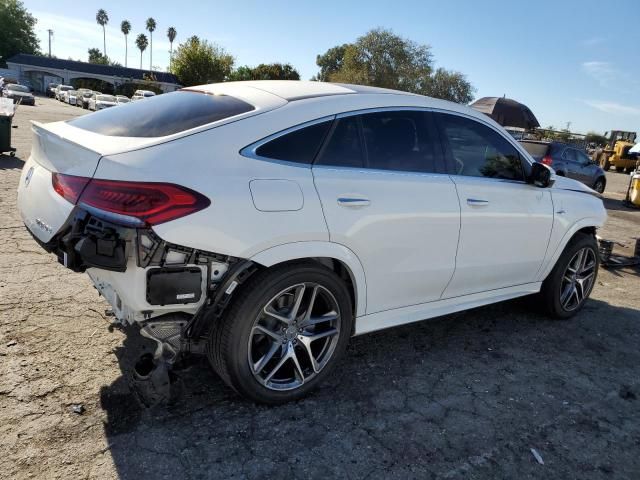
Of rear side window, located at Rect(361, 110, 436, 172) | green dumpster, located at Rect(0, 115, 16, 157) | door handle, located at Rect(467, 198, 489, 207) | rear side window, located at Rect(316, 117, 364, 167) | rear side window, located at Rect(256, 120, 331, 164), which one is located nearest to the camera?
rear side window, located at Rect(256, 120, 331, 164)

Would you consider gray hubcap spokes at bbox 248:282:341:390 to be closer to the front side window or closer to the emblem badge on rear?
the front side window

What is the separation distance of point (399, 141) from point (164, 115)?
4.81 feet

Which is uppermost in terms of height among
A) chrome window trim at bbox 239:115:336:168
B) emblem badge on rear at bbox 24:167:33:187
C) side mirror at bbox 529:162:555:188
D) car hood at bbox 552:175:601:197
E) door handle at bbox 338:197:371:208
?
chrome window trim at bbox 239:115:336:168

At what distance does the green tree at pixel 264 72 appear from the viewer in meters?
61.5

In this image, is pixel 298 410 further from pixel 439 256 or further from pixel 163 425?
pixel 439 256

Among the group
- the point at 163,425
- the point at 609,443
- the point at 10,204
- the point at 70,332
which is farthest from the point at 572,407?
the point at 10,204

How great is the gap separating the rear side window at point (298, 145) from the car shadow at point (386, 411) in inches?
50.8

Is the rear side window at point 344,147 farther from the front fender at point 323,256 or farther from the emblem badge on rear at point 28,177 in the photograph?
the emblem badge on rear at point 28,177

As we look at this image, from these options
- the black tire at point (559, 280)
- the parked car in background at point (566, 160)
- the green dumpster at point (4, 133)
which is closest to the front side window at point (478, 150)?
the black tire at point (559, 280)

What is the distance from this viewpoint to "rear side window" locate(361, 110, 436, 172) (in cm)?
313

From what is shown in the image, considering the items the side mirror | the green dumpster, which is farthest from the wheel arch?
the green dumpster

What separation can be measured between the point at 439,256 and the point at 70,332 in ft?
8.49

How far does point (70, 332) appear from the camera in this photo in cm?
348

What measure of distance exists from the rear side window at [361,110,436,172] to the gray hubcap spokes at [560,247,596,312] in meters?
2.10
